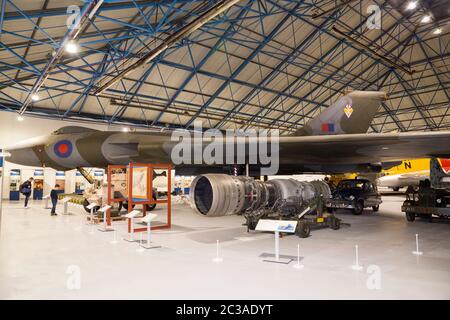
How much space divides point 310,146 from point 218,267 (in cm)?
431

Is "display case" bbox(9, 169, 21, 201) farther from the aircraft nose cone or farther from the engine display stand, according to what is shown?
the engine display stand

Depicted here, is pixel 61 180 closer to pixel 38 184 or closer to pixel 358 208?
pixel 38 184

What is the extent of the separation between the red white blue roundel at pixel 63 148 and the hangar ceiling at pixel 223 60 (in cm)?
403

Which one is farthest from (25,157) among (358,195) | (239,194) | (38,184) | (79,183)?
(358,195)

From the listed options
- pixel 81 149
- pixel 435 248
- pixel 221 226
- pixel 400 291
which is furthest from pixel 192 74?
pixel 400 291

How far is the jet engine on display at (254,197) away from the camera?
20.2 feet

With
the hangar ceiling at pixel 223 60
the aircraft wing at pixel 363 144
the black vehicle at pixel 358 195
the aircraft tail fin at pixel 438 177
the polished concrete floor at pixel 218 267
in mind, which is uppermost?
the hangar ceiling at pixel 223 60

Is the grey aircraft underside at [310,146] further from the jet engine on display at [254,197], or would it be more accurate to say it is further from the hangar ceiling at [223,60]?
the hangar ceiling at [223,60]

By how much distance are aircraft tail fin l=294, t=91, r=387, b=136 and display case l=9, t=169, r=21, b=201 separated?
18731 mm

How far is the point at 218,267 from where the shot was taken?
4.90m

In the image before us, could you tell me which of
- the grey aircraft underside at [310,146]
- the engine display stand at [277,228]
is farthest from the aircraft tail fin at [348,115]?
the engine display stand at [277,228]

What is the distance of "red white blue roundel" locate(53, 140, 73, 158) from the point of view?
37.9 ft
